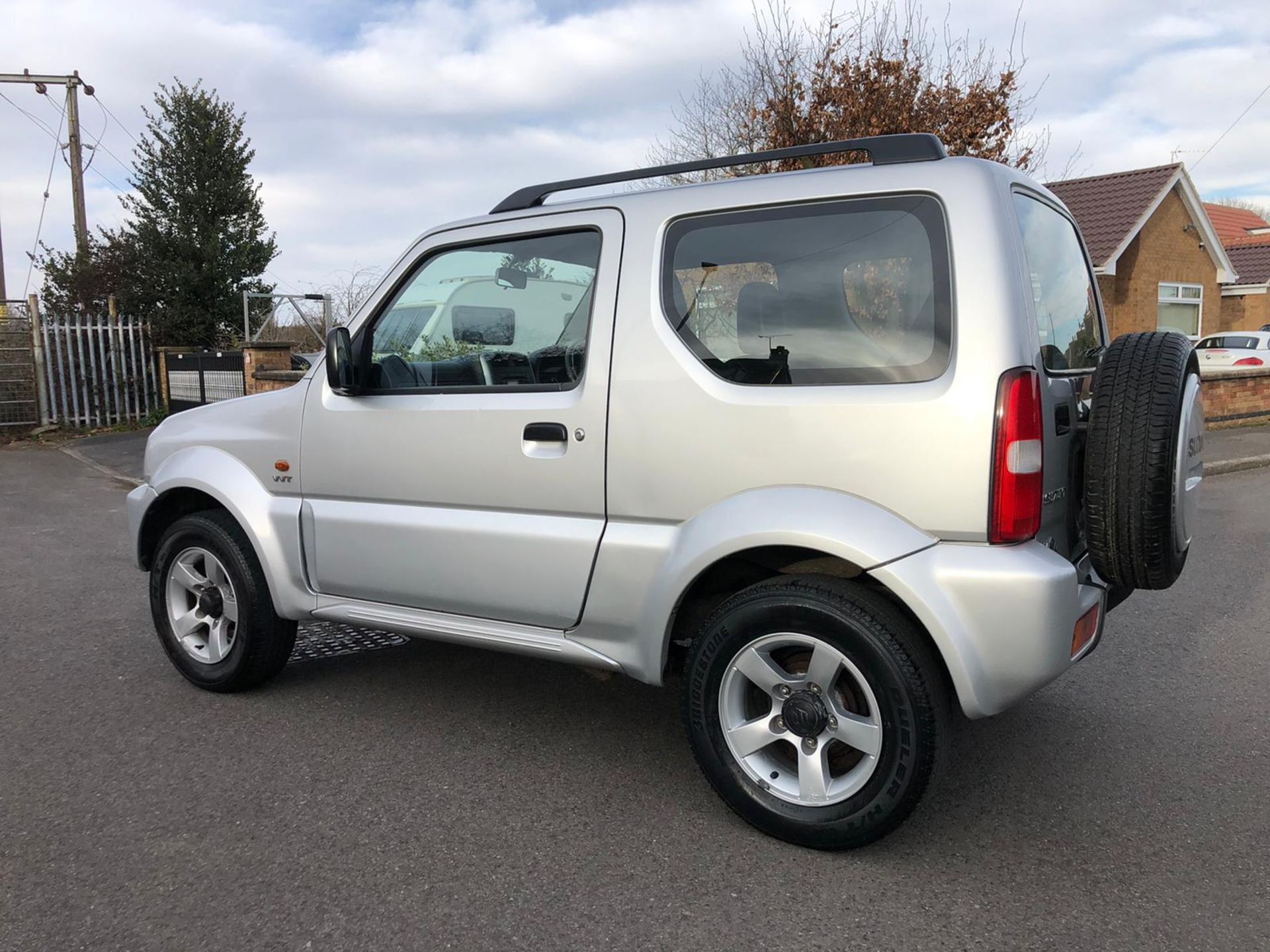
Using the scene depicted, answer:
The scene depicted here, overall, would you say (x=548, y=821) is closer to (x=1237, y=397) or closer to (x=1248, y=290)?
(x=1237, y=397)

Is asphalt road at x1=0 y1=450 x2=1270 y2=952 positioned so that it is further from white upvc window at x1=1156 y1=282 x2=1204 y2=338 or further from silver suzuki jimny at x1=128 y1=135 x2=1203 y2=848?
white upvc window at x1=1156 y1=282 x2=1204 y2=338

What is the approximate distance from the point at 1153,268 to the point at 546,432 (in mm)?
21840

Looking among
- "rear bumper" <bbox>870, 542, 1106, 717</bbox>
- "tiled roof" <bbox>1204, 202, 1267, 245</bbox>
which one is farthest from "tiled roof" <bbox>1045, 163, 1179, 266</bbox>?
"rear bumper" <bbox>870, 542, 1106, 717</bbox>

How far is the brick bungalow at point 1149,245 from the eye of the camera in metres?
20.2

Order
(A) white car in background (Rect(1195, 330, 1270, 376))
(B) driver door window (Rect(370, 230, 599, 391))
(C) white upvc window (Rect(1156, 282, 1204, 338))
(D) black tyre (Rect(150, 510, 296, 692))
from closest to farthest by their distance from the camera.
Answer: (B) driver door window (Rect(370, 230, 599, 391))
(D) black tyre (Rect(150, 510, 296, 692))
(A) white car in background (Rect(1195, 330, 1270, 376))
(C) white upvc window (Rect(1156, 282, 1204, 338))

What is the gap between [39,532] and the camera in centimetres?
831

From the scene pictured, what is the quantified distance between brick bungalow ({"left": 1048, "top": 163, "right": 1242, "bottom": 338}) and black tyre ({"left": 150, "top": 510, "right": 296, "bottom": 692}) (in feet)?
61.8

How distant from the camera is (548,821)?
10.2 ft

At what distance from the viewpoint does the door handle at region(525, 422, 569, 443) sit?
A: 325cm

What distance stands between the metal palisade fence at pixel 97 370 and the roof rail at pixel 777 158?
1625cm

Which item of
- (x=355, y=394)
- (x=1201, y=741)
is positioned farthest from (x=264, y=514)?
(x=1201, y=741)

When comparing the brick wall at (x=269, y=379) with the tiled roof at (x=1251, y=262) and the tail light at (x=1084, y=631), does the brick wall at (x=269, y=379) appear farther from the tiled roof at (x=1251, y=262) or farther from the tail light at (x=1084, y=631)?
the tiled roof at (x=1251, y=262)

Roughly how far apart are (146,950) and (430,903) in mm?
690

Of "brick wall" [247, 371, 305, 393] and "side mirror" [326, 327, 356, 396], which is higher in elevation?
"side mirror" [326, 327, 356, 396]
